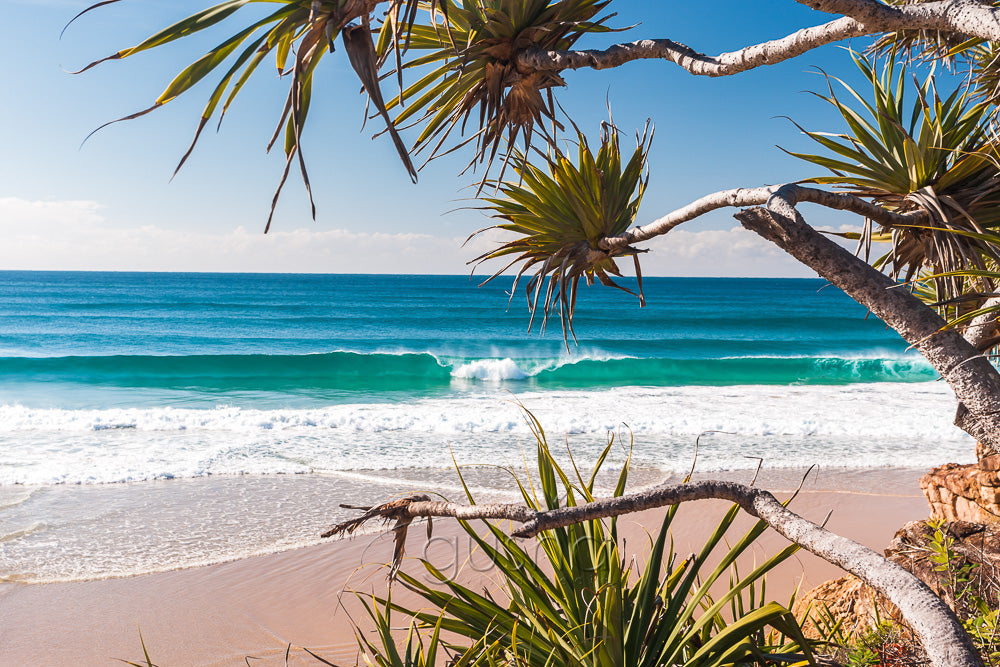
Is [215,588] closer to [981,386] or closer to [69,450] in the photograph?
[981,386]

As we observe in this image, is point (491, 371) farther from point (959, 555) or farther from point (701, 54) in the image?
point (701, 54)

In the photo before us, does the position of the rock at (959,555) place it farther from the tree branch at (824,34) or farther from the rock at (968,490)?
the tree branch at (824,34)

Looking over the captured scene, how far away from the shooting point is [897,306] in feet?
5.93

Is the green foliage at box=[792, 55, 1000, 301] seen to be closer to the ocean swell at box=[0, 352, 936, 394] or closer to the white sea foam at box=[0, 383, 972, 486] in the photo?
the white sea foam at box=[0, 383, 972, 486]

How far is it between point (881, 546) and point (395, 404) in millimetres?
11077

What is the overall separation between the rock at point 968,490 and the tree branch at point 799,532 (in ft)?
10.3

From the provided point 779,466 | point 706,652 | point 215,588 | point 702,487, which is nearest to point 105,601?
point 215,588

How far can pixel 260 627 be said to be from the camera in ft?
15.3

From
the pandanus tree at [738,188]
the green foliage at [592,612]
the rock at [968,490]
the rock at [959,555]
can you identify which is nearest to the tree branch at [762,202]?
the pandanus tree at [738,188]

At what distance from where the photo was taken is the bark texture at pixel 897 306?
1.77 metres

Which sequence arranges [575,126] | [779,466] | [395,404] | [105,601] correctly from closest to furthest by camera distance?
[575,126] < [105,601] < [779,466] < [395,404]

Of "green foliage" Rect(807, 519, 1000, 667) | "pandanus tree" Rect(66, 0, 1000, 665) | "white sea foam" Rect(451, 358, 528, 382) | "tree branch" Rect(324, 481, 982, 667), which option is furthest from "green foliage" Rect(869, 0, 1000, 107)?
"white sea foam" Rect(451, 358, 528, 382)

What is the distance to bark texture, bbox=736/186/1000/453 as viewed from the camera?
69.7 inches

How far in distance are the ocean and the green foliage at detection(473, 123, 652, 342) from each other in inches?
39.0
